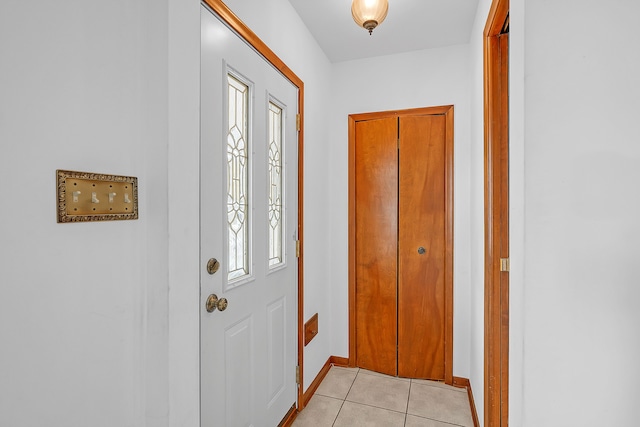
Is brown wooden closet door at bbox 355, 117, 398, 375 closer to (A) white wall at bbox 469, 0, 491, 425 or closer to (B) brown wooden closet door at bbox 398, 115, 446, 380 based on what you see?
(B) brown wooden closet door at bbox 398, 115, 446, 380

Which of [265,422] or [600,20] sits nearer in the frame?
[600,20]

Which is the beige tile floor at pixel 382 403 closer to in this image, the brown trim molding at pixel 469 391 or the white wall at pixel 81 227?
the brown trim molding at pixel 469 391

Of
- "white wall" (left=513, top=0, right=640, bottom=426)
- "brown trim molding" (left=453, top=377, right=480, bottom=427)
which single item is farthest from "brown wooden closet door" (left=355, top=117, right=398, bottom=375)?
"white wall" (left=513, top=0, right=640, bottom=426)

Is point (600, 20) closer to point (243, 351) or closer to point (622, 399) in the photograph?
point (622, 399)

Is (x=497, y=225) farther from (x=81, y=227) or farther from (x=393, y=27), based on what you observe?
(x=81, y=227)

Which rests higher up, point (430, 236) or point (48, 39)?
point (48, 39)

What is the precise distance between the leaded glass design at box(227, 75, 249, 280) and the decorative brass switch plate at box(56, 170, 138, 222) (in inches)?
18.7

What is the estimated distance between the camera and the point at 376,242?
2.65 meters

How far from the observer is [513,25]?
1.00m

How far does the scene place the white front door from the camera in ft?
4.24

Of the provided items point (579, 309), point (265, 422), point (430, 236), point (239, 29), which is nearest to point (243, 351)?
point (265, 422)

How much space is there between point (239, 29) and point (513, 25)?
3.57 feet

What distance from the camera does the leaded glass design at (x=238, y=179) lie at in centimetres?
145

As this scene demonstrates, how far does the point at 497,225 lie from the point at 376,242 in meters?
1.16
